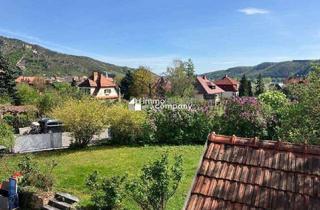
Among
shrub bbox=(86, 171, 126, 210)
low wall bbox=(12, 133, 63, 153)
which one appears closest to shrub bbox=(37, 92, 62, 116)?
low wall bbox=(12, 133, 63, 153)

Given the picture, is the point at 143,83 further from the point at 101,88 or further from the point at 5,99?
the point at 5,99

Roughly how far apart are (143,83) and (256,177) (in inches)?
2612

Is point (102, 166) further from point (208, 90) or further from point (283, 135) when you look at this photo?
point (208, 90)

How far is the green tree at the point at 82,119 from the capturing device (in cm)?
2391

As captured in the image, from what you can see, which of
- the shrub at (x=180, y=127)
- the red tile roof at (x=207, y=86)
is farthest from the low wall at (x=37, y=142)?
the red tile roof at (x=207, y=86)

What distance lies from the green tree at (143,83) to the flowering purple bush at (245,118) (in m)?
45.6

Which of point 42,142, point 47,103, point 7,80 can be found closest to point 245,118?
point 42,142

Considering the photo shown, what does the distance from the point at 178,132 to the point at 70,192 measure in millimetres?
12138

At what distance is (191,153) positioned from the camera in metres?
22.3

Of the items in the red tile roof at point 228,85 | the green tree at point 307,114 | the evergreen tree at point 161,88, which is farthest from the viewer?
the red tile roof at point 228,85

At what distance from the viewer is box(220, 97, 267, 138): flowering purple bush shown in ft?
83.1

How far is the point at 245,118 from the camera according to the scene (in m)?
25.3

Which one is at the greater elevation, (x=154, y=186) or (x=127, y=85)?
(x=127, y=85)

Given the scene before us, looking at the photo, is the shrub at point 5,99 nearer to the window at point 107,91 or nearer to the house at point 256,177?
the window at point 107,91
